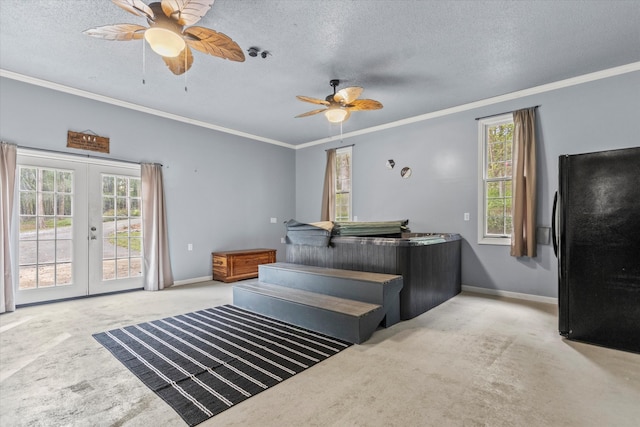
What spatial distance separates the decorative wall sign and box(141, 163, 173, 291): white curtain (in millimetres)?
572

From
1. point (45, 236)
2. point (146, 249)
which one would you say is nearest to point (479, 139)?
point (146, 249)

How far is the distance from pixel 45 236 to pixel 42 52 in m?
2.28

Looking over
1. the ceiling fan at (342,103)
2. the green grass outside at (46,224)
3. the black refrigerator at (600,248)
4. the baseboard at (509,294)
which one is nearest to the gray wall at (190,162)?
the green grass outside at (46,224)

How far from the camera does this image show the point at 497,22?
283 centimetres

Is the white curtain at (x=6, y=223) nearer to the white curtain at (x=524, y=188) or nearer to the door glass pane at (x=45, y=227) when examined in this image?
the door glass pane at (x=45, y=227)

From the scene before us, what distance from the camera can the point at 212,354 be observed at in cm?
257

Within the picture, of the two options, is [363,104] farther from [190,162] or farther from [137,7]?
[190,162]

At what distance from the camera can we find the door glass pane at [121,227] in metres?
4.65

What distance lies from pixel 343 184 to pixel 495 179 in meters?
2.94

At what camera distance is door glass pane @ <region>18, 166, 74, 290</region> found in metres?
3.98

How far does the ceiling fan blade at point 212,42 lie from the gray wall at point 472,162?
3.70m

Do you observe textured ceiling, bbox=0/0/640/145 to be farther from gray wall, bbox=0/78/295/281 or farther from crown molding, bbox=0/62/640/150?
gray wall, bbox=0/78/295/281

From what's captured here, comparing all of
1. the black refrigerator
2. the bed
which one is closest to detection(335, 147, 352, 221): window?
the bed

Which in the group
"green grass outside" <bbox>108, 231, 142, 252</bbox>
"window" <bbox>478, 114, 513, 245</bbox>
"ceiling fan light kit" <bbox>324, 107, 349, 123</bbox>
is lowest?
"green grass outside" <bbox>108, 231, 142, 252</bbox>
